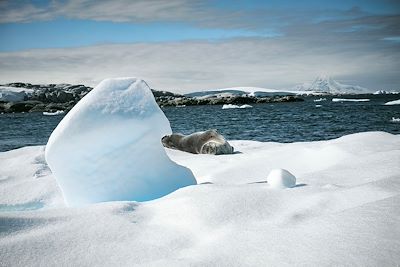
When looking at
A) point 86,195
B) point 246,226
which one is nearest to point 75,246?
point 246,226

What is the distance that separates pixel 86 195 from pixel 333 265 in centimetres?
333

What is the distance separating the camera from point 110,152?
4.79m

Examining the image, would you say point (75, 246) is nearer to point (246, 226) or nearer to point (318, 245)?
point (246, 226)

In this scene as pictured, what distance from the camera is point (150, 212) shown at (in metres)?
3.41

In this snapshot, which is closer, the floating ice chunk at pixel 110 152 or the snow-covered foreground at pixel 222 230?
the snow-covered foreground at pixel 222 230

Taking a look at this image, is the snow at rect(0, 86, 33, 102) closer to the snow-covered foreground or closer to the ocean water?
the ocean water

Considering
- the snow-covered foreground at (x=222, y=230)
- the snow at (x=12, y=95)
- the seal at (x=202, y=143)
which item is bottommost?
the snow at (x=12, y=95)

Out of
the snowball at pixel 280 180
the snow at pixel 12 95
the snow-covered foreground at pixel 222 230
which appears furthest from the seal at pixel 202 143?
the snow at pixel 12 95

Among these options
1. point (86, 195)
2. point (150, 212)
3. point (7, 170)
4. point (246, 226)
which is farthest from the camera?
point (7, 170)

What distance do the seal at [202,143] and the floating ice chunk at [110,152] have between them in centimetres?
418

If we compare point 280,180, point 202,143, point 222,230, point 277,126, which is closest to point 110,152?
point 280,180

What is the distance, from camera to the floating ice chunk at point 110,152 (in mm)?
4664

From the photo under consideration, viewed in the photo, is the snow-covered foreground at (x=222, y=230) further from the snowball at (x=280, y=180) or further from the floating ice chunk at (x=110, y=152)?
the floating ice chunk at (x=110, y=152)

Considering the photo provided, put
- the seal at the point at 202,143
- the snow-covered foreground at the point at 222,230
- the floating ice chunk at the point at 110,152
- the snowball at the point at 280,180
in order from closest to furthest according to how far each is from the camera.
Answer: the snow-covered foreground at the point at 222,230
the snowball at the point at 280,180
the floating ice chunk at the point at 110,152
the seal at the point at 202,143
